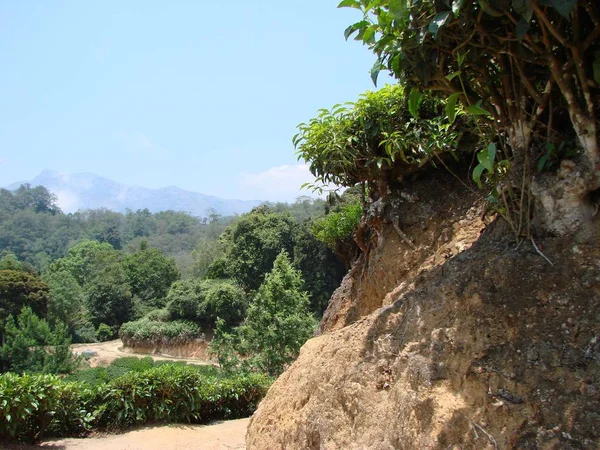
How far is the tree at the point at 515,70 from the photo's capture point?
2273 millimetres

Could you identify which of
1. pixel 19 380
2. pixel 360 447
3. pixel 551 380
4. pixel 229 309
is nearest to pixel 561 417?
pixel 551 380

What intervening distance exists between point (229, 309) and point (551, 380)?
24777mm

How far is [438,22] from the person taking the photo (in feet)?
7.09

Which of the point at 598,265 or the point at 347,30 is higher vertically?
the point at 347,30

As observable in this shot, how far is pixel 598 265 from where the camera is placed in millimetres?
2252

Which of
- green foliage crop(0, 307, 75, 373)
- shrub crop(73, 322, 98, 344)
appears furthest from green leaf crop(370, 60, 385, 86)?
shrub crop(73, 322, 98, 344)

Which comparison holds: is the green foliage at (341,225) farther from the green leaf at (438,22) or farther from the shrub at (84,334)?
the shrub at (84,334)

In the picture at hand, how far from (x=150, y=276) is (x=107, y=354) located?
11204 millimetres

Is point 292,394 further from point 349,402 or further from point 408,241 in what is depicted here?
point 408,241

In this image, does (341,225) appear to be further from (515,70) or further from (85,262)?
(85,262)

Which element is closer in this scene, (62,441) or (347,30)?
(347,30)

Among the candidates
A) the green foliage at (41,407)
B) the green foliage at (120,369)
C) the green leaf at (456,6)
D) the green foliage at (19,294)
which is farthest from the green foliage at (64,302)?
the green leaf at (456,6)

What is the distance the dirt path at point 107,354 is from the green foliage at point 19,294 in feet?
11.0

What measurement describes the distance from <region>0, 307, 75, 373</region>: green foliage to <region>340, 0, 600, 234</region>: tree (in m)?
20.2
